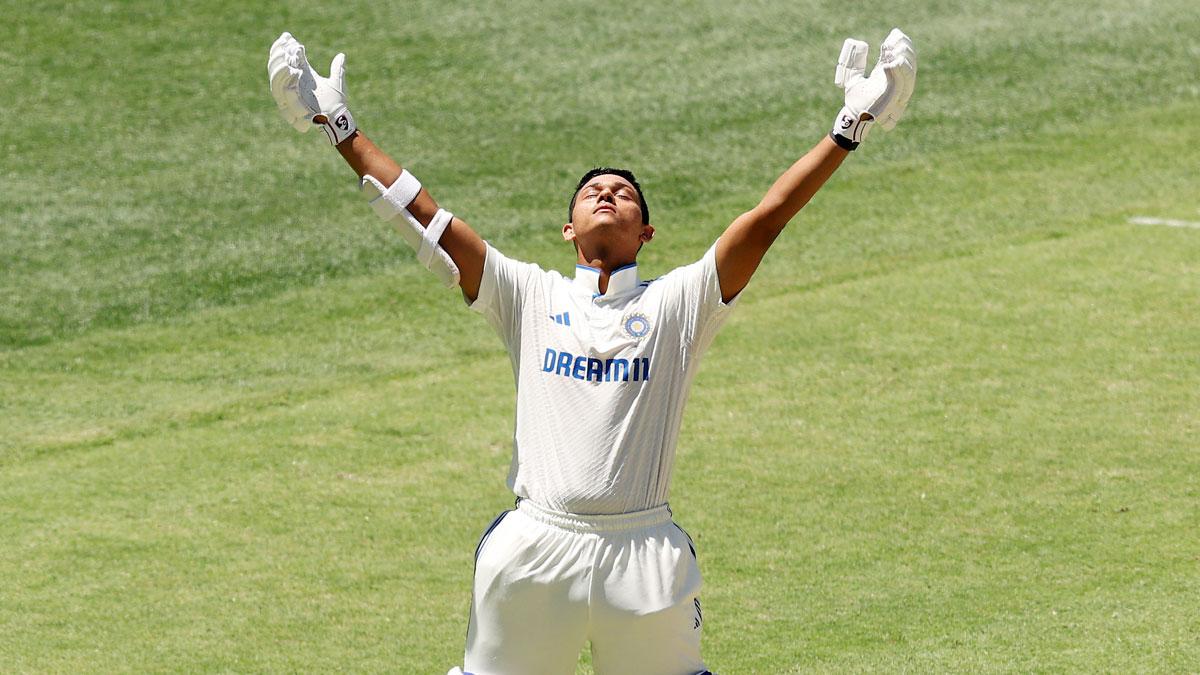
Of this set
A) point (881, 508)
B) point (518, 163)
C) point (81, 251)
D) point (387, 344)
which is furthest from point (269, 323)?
point (881, 508)

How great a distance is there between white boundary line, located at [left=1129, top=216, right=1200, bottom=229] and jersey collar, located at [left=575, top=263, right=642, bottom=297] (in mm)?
9417

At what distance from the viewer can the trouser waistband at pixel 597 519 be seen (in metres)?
5.48

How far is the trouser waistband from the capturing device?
548 cm

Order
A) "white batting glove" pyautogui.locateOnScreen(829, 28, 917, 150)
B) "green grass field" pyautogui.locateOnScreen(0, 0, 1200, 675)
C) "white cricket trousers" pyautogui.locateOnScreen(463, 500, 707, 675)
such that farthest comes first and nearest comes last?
"green grass field" pyautogui.locateOnScreen(0, 0, 1200, 675), "white batting glove" pyautogui.locateOnScreen(829, 28, 917, 150), "white cricket trousers" pyautogui.locateOnScreen(463, 500, 707, 675)

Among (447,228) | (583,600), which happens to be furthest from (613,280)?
(583,600)

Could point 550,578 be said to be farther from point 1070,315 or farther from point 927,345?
point 1070,315

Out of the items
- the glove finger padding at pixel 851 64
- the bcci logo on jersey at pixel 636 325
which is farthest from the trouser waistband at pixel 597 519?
the glove finger padding at pixel 851 64

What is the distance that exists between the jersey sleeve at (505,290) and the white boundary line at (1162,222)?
9.52 metres

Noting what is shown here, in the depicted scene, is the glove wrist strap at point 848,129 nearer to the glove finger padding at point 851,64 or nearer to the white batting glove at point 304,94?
the glove finger padding at point 851,64

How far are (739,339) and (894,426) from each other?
1.88 m

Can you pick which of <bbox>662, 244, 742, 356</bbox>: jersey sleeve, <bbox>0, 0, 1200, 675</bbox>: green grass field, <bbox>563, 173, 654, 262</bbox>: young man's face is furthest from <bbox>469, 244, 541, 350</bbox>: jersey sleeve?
<bbox>0, 0, 1200, 675</bbox>: green grass field

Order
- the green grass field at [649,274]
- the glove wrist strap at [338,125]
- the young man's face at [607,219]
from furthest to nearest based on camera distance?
1. the green grass field at [649,274]
2. the glove wrist strap at [338,125]
3. the young man's face at [607,219]

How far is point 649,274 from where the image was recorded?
1296 cm

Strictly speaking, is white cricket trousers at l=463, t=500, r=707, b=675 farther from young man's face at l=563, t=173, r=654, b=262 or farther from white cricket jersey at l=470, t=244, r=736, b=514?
young man's face at l=563, t=173, r=654, b=262
